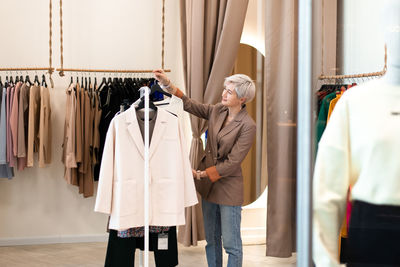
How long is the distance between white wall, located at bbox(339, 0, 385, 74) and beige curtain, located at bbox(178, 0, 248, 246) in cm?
270

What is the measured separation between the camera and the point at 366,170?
1022 millimetres

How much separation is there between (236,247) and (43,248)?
8.44 ft

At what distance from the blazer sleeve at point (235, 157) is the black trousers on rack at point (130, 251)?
457 millimetres

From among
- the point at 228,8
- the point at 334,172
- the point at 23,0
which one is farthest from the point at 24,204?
the point at 334,172

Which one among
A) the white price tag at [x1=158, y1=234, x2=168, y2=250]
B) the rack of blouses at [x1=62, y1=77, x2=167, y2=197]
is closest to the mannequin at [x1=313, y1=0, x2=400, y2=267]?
the white price tag at [x1=158, y1=234, x2=168, y2=250]

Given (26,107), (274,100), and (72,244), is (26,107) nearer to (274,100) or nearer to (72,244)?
(72,244)

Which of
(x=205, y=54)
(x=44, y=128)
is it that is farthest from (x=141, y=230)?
(x=44, y=128)

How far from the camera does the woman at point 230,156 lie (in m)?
3.21

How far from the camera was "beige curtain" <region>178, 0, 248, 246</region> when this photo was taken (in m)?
4.06

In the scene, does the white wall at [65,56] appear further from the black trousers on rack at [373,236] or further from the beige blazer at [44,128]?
the black trousers on rack at [373,236]

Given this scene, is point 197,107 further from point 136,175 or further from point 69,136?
point 69,136

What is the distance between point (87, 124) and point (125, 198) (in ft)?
6.59

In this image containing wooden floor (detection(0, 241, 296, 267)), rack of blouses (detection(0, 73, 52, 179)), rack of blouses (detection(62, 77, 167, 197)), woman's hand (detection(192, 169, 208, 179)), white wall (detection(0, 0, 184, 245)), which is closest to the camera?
woman's hand (detection(192, 169, 208, 179))

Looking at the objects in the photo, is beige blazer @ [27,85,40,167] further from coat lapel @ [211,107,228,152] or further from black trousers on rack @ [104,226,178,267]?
coat lapel @ [211,107,228,152]
